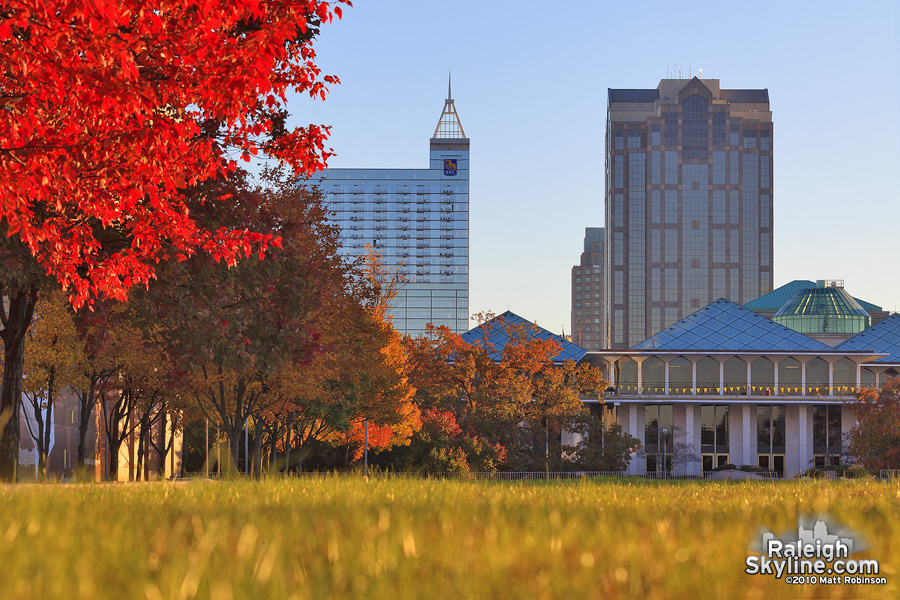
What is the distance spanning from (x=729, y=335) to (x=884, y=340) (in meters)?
24.8

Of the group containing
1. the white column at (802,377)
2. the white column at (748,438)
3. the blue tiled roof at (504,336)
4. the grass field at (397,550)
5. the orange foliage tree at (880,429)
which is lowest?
the white column at (748,438)

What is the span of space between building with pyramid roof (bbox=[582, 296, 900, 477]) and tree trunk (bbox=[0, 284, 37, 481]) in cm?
8511

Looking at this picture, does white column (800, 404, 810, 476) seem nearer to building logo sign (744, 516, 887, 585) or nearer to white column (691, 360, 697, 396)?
white column (691, 360, 697, 396)

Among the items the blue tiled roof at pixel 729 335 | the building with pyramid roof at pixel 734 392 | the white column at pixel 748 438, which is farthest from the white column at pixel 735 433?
the blue tiled roof at pixel 729 335

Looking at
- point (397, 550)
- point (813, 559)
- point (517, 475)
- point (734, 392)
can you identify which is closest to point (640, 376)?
point (734, 392)

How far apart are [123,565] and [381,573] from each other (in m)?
1.03

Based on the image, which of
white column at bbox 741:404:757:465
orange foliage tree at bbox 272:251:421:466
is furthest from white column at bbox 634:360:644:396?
orange foliage tree at bbox 272:251:421:466

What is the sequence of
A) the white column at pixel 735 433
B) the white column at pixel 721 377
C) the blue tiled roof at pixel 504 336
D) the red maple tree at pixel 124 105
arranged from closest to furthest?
the red maple tree at pixel 124 105 → the blue tiled roof at pixel 504 336 → the white column at pixel 721 377 → the white column at pixel 735 433

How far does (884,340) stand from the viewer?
108 metres

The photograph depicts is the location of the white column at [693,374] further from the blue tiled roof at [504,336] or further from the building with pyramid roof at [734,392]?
the blue tiled roof at [504,336]

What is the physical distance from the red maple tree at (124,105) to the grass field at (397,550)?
4.28 meters

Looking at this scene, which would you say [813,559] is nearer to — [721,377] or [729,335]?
[729,335]

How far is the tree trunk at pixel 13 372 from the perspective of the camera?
14516 mm

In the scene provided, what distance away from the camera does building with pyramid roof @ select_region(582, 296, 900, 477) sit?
9581 cm
